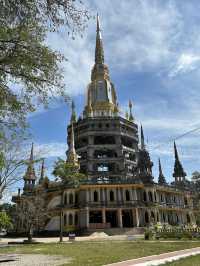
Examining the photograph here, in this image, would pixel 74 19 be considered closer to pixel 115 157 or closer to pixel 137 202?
pixel 137 202

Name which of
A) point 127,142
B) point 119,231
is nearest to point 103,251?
point 119,231

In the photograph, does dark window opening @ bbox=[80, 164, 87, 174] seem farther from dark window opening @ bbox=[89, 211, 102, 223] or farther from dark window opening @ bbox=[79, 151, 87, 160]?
dark window opening @ bbox=[89, 211, 102, 223]

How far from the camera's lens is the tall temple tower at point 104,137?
71.0m

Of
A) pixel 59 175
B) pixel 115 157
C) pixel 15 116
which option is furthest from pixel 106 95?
pixel 15 116

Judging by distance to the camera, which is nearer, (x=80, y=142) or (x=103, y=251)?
(x=103, y=251)

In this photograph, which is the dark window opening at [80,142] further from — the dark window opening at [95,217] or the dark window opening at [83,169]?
the dark window opening at [95,217]

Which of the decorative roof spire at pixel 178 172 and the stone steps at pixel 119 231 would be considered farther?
the decorative roof spire at pixel 178 172

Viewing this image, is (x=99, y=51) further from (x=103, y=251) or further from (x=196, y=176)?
(x=103, y=251)

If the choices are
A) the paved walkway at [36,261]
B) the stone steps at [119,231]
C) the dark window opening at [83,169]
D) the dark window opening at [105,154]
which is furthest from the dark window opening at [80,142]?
the paved walkway at [36,261]

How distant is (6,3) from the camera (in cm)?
944

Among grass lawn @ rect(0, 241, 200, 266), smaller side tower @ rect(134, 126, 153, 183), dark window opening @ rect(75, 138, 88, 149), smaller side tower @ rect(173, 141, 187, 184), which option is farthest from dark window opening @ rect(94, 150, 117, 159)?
grass lawn @ rect(0, 241, 200, 266)

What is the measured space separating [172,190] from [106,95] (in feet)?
107

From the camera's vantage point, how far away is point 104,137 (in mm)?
77312

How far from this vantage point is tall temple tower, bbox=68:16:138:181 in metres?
71.0
